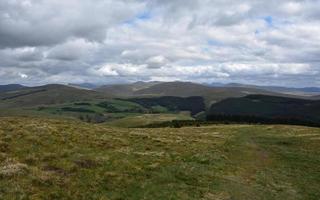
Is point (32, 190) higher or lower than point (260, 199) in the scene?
higher

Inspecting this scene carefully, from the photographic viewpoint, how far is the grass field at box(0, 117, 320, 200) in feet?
70.3

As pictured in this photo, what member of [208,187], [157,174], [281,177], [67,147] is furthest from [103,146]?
[281,177]

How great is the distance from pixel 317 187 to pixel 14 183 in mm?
20952

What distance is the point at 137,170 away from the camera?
27219 mm

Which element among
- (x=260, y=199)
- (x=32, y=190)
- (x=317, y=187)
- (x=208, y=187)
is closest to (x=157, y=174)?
(x=208, y=187)

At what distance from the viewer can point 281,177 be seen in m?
31.4

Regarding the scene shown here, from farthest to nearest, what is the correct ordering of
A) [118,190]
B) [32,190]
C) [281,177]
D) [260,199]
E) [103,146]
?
[103,146] < [281,177] < [260,199] < [118,190] < [32,190]

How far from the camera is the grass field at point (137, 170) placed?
21.4 m

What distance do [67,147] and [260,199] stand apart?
1719 centimetres

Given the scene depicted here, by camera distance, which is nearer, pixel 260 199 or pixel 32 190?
pixel 32 190

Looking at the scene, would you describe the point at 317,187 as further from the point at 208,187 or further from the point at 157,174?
the point at 157,174

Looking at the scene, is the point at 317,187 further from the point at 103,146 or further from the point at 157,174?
the point at 103,146

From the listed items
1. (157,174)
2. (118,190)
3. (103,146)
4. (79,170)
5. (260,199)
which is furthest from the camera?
(103,146)

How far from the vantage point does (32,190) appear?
19828mm
